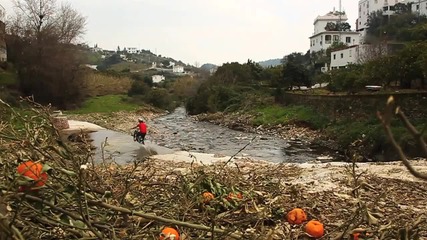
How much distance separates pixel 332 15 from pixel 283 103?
54.2m

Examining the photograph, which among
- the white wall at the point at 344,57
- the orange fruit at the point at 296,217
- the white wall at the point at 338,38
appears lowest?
the orange fruit at the point at 296,217

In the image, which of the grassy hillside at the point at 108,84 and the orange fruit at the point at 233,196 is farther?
the grassy hillside at the point at 108,84

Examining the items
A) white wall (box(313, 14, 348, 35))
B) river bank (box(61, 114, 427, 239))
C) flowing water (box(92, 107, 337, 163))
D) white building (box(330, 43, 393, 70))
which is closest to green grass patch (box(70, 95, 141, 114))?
flowing water (box(92, 107, 337, 163))

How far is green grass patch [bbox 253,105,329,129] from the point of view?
27027 millimetres

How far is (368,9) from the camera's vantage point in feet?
243

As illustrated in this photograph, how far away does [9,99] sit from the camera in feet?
91.9

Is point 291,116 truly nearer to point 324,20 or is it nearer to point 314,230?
point 314,230

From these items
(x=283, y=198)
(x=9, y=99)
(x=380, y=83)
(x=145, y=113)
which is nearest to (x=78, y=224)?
(x=283, y=198)

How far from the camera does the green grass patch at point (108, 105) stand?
133 ft

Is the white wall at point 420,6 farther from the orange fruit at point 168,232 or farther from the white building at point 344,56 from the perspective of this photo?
the orange fruit at point 168,232

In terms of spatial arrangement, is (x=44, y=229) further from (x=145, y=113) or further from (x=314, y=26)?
(x=314, y=26)

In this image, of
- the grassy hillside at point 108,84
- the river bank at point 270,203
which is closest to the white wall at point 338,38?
the grassy hillside at point 108,84

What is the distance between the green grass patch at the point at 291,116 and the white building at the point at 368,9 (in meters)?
37.4

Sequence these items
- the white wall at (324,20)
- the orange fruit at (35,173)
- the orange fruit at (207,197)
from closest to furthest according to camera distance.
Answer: the orange fruit at (35,173)
the orange fruit at (207,197)
the white wall at (324,20)
